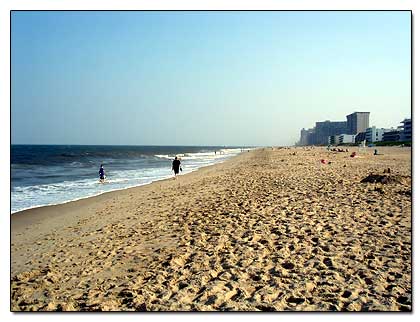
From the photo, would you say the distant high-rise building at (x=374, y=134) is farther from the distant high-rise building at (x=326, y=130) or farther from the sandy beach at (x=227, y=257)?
the sandy beach at (x=227, y=257)

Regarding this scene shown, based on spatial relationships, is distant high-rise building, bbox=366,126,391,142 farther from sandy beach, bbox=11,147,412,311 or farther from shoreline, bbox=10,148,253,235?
shoreline, bbox=10,148,253,235

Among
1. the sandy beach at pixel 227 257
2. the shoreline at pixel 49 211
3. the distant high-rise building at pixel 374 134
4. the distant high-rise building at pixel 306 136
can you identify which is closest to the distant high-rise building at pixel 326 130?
the distant high-rise building at pixel 306 136

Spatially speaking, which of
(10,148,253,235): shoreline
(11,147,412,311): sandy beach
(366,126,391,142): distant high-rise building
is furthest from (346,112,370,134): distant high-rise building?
(11,147,412,311): sandy beach

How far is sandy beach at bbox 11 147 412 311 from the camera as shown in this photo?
402 centimetres

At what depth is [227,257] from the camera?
5363 millimetres

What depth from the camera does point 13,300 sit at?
4.40 meters

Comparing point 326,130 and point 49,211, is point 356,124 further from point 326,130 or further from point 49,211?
point 49,211

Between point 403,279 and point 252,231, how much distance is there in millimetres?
2993

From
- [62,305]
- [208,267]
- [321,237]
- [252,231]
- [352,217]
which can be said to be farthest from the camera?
[352,217]

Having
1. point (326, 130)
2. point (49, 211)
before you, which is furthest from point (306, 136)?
point (49, 211)

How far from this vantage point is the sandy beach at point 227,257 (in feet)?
13.2
